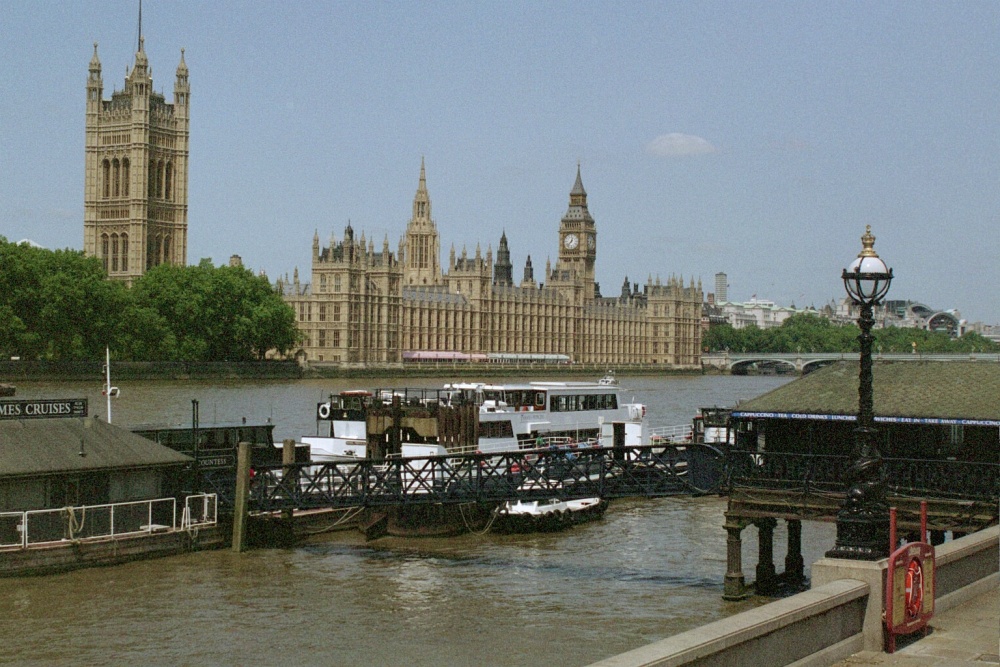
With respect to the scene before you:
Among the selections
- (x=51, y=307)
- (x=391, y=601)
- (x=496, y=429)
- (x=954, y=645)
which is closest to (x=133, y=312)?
(x=51, y=307)

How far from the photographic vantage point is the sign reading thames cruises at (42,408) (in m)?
29.2

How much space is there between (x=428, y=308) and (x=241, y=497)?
128m

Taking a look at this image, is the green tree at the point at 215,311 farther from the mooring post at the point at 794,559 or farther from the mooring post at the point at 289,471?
the mooring post at the point at 794,559

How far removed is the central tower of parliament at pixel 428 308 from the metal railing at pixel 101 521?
362ft

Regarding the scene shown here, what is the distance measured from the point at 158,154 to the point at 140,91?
6.88 m

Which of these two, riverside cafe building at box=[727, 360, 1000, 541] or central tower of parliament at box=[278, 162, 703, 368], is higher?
central tower of parliament at box=[278, 162, 703, 368]

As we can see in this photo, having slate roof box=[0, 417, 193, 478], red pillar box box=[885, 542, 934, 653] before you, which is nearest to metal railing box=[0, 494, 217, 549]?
slate roof box=[0, 417, 193, 478]

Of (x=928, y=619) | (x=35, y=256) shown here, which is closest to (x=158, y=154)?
(x=35, y=256)

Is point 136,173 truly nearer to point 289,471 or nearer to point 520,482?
point 289,471

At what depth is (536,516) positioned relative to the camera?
34406 millimetres

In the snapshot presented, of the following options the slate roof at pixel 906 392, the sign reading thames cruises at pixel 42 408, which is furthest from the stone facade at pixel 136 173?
the slate roof at pixel 906 392

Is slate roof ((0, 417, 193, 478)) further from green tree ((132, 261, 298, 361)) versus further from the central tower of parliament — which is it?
the central tower of parliament

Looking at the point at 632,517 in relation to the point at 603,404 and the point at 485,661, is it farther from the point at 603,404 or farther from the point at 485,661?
the point at 485,661

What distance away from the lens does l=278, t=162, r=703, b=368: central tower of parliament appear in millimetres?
142500
